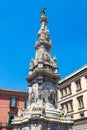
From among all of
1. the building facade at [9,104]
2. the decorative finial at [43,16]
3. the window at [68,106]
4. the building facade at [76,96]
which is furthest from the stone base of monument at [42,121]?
the building facade at [9,104]

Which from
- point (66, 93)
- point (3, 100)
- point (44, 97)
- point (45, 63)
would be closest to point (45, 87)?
point (44, 97)

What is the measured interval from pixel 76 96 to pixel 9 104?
13.2 meters

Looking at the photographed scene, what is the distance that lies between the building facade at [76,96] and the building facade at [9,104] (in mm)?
7969

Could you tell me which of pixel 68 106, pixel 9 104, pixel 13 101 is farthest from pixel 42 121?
pixel 13 101

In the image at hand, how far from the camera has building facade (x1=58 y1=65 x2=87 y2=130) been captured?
102 feet

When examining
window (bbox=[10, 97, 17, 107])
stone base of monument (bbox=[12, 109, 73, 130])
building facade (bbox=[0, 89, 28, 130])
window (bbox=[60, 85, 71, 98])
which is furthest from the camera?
window (bbox=[10, 97, 17, 107])

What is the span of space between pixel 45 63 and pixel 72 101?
49.7 ft

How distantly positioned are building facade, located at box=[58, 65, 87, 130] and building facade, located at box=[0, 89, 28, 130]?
797cm

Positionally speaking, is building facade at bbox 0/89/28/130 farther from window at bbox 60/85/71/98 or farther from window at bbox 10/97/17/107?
window at bbox 60/85/71/98

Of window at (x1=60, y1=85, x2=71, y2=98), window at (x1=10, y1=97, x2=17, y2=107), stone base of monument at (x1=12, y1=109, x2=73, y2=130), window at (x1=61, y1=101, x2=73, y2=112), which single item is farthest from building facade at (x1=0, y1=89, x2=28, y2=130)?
stone base of monument at (x1=12, y1=109, x2=73, y2=130)

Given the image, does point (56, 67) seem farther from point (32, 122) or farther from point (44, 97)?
point (32, 122)

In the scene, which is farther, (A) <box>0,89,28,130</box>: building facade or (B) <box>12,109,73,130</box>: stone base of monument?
(A) <box>0,89,28,130</box>: building facade

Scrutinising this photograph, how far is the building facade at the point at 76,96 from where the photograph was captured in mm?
31047

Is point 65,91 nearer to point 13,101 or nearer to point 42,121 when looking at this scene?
point 13,101
